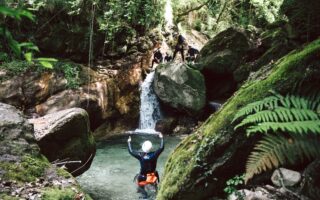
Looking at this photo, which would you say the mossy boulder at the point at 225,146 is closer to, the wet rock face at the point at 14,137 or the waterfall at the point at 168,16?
the wet rock face at the point at 14,137

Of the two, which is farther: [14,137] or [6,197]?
[14,137]

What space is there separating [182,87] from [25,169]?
12.8m

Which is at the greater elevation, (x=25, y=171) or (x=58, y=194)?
(x=25, y=171)

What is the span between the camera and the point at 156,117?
1811 cm

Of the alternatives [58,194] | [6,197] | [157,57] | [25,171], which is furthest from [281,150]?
[157,57]

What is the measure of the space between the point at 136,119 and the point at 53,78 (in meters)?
4.69

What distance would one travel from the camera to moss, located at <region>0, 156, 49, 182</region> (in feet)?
14.1

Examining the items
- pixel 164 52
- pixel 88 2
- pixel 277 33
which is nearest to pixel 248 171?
pixel 277 33

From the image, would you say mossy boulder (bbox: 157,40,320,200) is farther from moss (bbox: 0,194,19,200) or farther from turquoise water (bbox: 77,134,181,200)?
turquoise water (bbox: 77,134,181,200)

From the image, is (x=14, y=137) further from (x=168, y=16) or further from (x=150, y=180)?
(x=168, y=16)

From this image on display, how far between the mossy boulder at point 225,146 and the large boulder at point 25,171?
52.5 inches

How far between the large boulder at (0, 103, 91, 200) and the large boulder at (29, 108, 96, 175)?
1.91 metres

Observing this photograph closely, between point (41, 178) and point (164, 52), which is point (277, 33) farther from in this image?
point (41, 178)

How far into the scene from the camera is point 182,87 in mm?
16953
